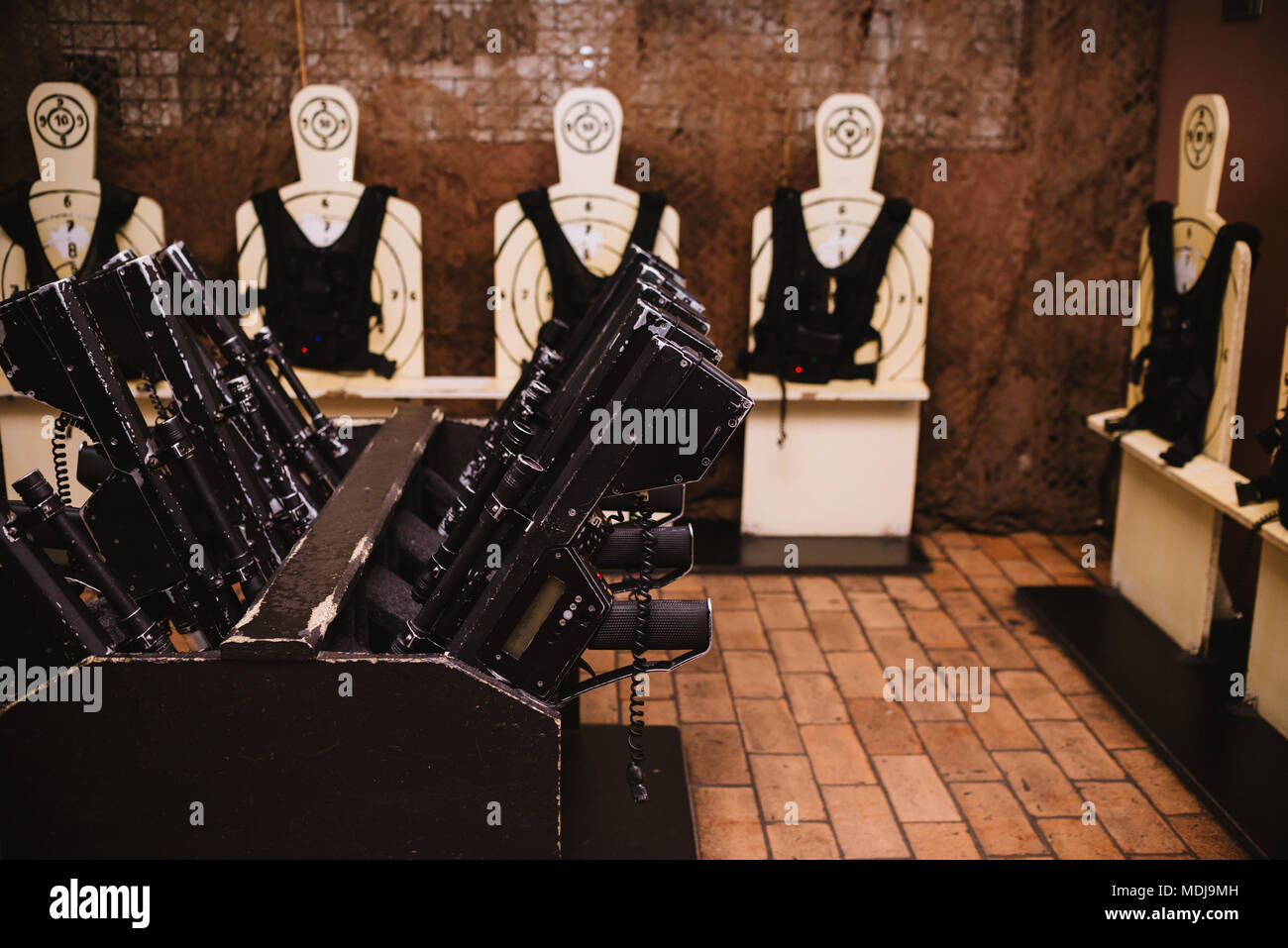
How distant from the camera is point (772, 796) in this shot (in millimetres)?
3088

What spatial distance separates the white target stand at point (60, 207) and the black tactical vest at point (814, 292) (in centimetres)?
241

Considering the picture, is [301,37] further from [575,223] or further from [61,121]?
[575,223]

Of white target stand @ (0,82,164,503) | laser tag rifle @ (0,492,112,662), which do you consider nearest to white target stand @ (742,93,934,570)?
white target stand @ (0,82,164,503)

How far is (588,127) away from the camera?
175 inches

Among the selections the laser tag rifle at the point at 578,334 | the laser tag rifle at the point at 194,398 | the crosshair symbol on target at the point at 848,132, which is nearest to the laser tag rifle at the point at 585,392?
the laser tag rifle at the point at 578,334

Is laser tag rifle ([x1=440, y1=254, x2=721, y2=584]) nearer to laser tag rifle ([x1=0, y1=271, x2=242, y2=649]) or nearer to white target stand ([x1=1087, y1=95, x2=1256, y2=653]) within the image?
laser tag rifle ([x1=0, y1=271, x2=242, y2=649])

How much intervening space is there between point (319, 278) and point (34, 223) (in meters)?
1.12

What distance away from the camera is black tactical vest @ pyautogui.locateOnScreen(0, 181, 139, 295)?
14.5 ft

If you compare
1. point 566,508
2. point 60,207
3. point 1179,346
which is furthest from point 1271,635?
point 60,207

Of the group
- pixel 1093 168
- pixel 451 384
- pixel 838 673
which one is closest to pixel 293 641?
pixel 838 673

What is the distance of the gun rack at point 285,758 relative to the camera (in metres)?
1.80

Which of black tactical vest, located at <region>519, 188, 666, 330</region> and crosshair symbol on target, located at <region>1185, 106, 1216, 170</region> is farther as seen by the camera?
black tactical vest, located at <region>519, 188, 666, 330</region>

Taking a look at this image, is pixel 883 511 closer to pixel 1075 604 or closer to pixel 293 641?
pixel 1075 604

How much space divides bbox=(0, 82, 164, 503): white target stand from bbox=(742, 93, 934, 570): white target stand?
2445 millimetres
